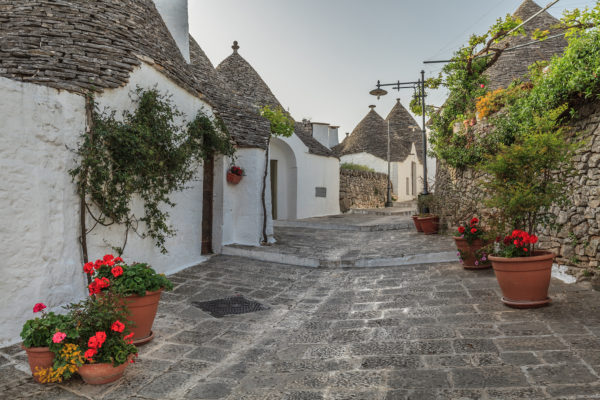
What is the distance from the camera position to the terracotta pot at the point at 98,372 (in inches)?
114

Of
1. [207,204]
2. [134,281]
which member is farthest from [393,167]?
[134,281]

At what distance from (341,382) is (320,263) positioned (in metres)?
4.74

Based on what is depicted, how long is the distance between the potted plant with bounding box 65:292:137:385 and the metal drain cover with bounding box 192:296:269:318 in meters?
1.74

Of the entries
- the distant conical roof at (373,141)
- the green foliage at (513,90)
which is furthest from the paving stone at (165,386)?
the distant conical roof at (373,141)

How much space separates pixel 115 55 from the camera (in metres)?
5.38

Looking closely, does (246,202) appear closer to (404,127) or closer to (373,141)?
(373,141)

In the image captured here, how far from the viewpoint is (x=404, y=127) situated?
98.1ft

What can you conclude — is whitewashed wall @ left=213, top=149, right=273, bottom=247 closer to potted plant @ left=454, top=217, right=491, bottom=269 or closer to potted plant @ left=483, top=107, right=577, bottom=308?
potted plant @ left=454, top=217, right=491, bottom=269

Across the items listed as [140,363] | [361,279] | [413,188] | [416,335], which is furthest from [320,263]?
[413,188]

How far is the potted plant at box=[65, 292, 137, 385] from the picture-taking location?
289cm

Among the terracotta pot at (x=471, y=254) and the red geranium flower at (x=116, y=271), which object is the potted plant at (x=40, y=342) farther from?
the terracotta pot at (x=471, y=254)

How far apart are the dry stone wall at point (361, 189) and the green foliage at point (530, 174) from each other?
14.5 m

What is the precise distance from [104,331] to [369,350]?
2.27m

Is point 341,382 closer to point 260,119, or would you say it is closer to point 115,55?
point 115,55
